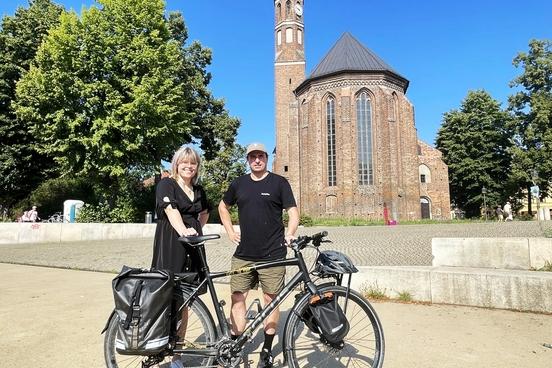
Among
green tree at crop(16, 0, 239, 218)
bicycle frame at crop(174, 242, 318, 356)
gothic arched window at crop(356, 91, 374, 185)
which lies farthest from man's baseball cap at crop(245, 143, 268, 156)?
gothic arched window at crop(356, 91, 374, 185)

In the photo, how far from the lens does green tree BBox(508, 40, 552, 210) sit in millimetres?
37219

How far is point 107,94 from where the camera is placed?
23.0m

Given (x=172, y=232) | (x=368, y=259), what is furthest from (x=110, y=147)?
(x=172, y=232)

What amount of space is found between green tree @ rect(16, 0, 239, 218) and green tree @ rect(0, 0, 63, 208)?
3.04 m

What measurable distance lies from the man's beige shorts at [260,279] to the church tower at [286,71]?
1698 inches

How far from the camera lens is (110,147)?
22.8 metres

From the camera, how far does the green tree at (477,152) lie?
142 ft

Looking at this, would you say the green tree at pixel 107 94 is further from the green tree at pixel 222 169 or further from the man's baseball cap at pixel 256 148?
the man's baseball cap at pixel 256 148

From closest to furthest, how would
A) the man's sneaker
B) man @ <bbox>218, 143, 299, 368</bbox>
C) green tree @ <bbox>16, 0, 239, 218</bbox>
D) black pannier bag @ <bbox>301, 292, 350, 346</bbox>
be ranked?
black pannier bag @ <bbox>301, 292, 350, 346</bbox>
the man's sneaker
man @ <bbox>218, 143, 299, 368</bbox>
green tree @ <bbox>16, 0, 239, 218</bbox>

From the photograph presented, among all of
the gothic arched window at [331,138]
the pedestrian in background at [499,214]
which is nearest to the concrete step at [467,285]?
the pedestrian in background at [499,214]

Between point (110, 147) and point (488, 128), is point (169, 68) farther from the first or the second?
point (488, 128)

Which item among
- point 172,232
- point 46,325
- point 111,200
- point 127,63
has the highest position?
point 127,63

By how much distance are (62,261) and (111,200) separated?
1505 centimetres

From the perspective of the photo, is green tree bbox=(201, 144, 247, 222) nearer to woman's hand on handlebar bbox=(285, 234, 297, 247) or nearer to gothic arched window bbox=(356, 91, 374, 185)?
gothic arched window bbox=(356, 91, 374, 185)
